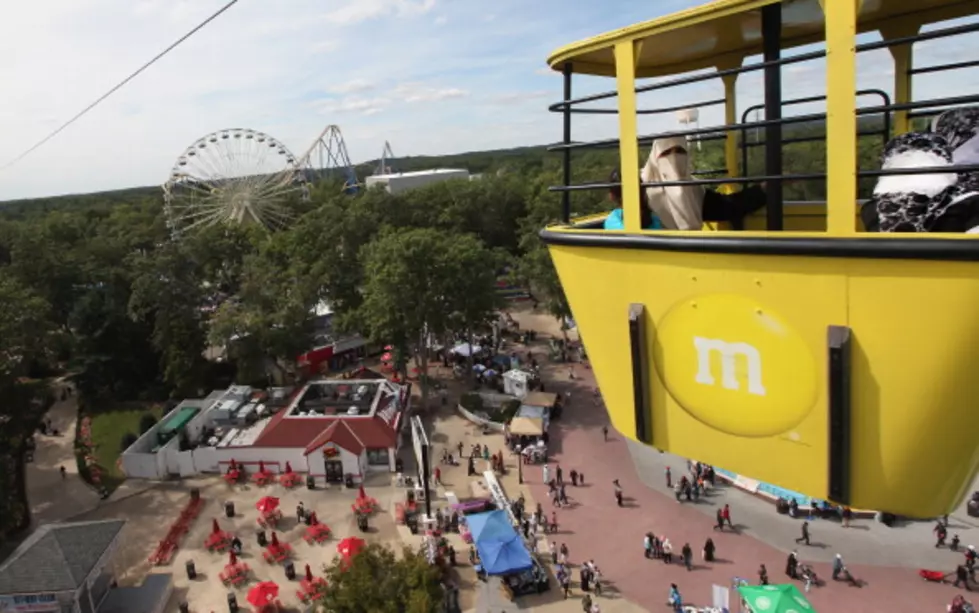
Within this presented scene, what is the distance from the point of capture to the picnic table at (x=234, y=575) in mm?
15875

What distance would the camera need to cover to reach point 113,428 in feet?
90.1

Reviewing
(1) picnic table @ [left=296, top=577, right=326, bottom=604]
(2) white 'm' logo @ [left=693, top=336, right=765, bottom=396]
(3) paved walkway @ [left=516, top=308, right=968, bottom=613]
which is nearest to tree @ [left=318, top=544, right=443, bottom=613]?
(1) picnic table @ [left=296, top=577, right=326, bottom=604]

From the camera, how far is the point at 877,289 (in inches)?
109

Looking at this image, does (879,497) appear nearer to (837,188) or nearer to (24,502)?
(837,188)

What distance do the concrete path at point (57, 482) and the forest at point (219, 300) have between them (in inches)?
19.3

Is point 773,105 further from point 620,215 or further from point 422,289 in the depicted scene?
point 422,289

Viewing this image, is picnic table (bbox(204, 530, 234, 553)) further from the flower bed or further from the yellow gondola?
the yellow gondola

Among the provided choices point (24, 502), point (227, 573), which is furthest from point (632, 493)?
point (24, 502)

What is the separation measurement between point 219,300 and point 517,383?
16.5 meters

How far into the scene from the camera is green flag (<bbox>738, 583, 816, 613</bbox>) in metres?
11.8

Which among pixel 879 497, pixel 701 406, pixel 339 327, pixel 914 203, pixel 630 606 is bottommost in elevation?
pixel 630 606

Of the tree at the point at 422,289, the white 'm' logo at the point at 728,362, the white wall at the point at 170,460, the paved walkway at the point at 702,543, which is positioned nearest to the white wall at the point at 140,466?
the white wall at the point at 170,460

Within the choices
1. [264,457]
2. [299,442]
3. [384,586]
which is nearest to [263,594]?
[384,586]

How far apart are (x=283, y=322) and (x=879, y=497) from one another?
2693cm
